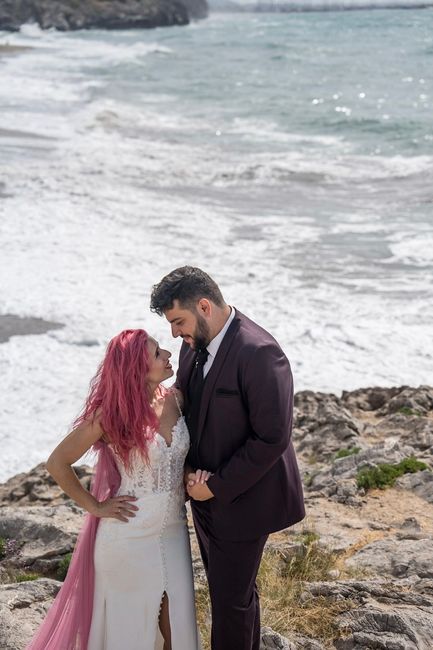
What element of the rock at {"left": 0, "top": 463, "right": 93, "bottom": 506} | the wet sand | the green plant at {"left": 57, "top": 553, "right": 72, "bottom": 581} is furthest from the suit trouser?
the wet sand

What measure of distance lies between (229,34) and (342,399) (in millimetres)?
69046

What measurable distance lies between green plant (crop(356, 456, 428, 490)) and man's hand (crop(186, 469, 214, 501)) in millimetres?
3676

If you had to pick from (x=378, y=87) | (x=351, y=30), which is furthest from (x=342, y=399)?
(x=351, y=30)

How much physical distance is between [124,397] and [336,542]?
2770 millimetres

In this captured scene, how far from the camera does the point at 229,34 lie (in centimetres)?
7656

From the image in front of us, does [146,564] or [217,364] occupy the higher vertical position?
[217,364]

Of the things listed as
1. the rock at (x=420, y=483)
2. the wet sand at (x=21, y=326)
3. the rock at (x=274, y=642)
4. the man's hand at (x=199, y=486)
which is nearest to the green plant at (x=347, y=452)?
the rock at (x=420, y=483)

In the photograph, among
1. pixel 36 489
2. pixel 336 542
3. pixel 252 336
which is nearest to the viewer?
pixel 252 336

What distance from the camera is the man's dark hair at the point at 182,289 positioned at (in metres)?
4.23

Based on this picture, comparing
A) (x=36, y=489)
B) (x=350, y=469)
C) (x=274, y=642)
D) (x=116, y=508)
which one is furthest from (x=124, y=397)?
(x=36, y=489)

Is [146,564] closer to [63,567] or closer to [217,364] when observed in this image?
[217,364]

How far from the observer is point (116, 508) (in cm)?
436

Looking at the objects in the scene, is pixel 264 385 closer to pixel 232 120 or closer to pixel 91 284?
pixel 91 284

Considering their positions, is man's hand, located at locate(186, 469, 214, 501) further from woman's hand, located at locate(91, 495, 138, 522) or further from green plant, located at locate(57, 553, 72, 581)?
green plant, located at locate(57, 553, 72, 581)
